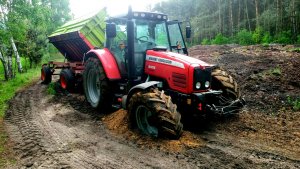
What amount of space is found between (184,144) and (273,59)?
7803 mm

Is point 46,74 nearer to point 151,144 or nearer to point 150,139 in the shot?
point 150,139

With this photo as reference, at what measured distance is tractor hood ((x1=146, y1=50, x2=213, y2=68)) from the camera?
541cm

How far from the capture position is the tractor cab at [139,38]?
6.16 m

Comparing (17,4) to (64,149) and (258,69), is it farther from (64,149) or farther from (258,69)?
(258,69)

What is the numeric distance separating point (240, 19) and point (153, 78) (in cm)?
3348

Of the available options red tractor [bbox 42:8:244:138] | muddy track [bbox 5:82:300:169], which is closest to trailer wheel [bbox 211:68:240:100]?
red tractor [bbox 42:8:244:138]

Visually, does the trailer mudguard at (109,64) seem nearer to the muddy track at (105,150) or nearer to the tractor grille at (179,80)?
the muddy track at (105,150)

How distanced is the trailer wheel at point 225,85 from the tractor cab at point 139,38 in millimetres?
1172

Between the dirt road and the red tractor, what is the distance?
40 cm

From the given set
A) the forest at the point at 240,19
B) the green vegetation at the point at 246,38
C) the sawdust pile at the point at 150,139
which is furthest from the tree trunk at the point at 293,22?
the sawdust pile at the point at 150,139

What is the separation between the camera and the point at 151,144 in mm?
4945

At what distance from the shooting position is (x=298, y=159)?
414 centimetres

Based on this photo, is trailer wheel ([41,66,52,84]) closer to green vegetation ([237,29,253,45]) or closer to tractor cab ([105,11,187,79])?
tractor cab ([105,11,187,79])

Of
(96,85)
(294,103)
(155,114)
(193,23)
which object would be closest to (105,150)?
(155,114)
